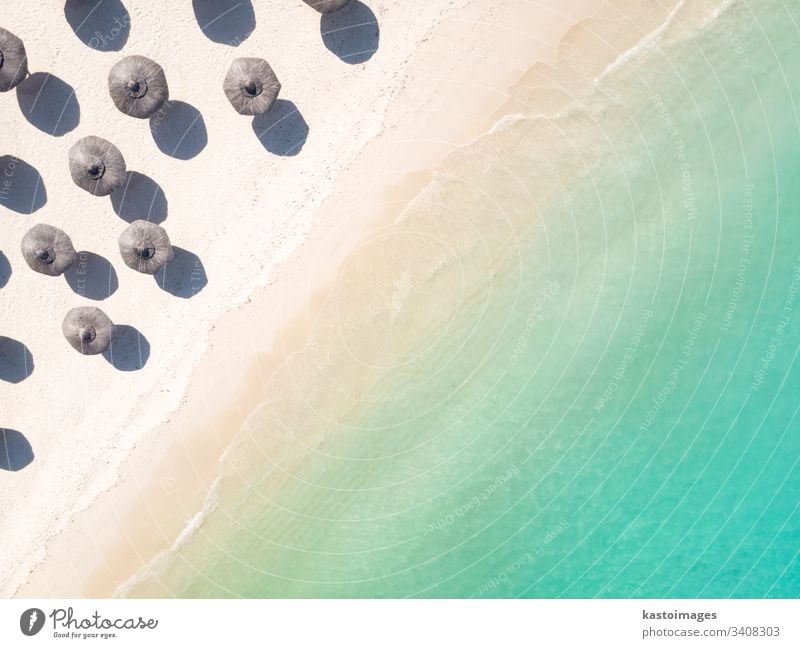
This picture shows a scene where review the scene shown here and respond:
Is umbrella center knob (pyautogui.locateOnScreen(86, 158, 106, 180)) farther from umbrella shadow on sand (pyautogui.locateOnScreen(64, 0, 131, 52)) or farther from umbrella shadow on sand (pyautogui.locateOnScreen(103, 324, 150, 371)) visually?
umbrella shadow on sand (pyautogui.locateOnScreen(103, 324, 150, 371))

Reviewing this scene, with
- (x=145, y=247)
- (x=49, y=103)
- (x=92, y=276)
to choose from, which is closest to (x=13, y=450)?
(x=92, y=276)

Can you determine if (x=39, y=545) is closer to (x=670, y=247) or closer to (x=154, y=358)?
(x=154, y=358)

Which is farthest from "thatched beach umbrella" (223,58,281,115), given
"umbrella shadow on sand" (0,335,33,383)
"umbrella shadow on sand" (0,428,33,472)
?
"umbrella shadow on sand" (0,428,33,472)

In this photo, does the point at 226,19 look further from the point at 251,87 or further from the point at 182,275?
the point at 182,275

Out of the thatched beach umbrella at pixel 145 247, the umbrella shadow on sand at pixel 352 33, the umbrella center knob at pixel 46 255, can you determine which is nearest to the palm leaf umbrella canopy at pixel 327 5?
the umbrella shadow on sand at pixel 352 33

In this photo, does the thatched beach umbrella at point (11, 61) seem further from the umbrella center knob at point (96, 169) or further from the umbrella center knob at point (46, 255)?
the umbrella center knob at point (46, 255)
